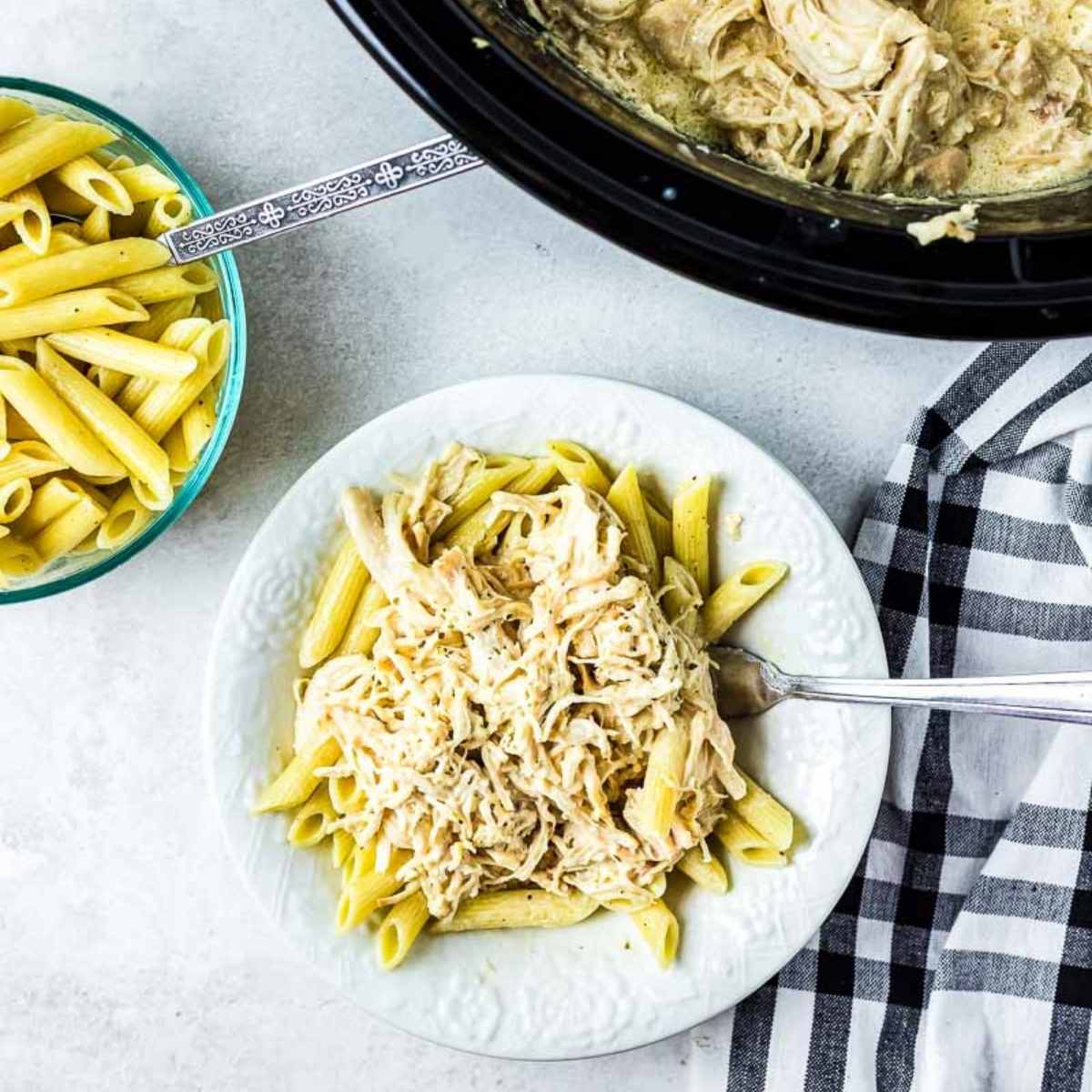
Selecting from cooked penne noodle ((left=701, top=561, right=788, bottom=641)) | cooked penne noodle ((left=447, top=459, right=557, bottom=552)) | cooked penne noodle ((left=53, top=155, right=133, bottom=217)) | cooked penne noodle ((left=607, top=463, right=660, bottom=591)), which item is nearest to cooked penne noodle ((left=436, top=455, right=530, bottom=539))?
cooked penne noodle ((left=447, top=459, right=557, bottom=552))

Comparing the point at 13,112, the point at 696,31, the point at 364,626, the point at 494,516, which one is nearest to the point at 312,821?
the point at 364,626

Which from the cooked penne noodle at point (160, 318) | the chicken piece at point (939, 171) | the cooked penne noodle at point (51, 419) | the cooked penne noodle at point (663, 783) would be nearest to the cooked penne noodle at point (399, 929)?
the cooked penne noodle at point (663, 783)

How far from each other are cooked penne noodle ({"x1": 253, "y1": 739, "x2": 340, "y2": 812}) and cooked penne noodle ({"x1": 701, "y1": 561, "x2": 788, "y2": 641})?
44cm

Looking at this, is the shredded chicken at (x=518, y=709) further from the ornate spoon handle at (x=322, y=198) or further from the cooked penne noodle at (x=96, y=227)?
the cooked penne noodle at (x=96, y=227)

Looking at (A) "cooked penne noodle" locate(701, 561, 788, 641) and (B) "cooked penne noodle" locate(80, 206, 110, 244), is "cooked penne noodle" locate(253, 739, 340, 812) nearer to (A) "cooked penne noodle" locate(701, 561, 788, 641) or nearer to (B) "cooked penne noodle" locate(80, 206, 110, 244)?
(A) "cooked penne noodle" locate(701, 561, 788, 641)

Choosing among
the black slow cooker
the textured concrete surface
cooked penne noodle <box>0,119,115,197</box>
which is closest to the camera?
the black slow cooker

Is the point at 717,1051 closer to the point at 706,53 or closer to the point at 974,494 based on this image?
the point at 974,494

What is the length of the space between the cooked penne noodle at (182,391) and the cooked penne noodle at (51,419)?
61 millimetres

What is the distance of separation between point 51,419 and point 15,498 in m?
0.11

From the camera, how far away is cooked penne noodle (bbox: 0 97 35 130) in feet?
4.93

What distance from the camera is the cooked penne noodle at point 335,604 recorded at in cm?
156

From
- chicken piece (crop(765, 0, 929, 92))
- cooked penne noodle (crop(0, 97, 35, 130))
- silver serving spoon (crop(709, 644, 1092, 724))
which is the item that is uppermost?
chicken piece (crop(765, 0, 929, 92))

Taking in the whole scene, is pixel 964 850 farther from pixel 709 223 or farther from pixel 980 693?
pixel 709 223

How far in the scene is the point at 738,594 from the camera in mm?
1536
